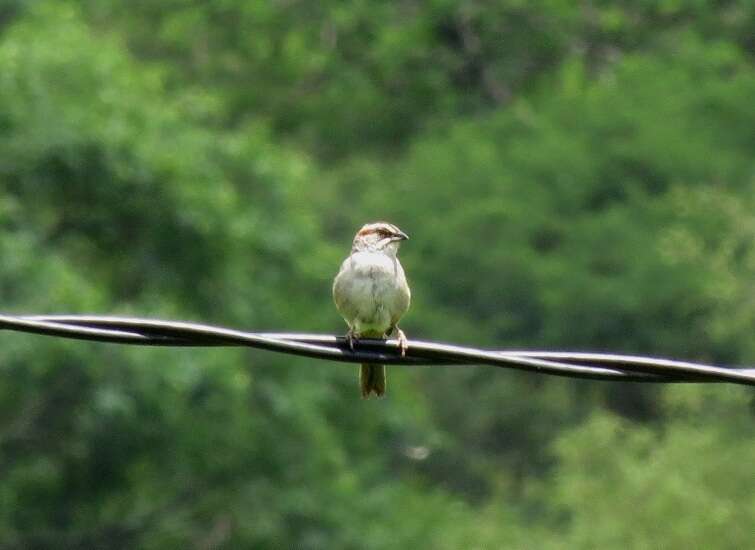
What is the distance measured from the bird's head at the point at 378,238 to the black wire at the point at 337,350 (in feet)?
9.82

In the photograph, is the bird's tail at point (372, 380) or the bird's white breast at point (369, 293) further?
the bird's white breast at point (369, 293)

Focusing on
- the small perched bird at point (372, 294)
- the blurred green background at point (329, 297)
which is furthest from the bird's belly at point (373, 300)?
the blurred green background at point (329, 297)

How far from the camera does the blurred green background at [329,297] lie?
2873 cm

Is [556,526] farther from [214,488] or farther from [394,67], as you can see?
[394,67]

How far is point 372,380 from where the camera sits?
8.21 meters

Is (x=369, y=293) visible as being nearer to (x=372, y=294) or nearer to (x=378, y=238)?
(x=372, y=294)

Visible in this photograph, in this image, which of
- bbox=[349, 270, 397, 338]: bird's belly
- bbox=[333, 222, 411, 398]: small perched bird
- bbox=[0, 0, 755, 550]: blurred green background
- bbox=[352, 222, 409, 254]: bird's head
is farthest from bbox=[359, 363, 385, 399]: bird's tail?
bbox=[0, 0, 755, 550]: blurred green background

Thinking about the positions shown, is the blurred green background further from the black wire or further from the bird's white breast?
the black wire

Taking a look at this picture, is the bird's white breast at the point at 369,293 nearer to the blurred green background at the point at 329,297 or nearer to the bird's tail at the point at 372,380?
the bird's tail at the point at 372,380

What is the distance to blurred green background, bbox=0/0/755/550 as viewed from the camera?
28.7 meters

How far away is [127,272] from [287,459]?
142 inches

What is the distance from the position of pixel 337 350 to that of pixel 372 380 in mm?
2388

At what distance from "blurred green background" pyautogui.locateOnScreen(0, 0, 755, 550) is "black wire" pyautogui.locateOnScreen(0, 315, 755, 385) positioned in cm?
1942

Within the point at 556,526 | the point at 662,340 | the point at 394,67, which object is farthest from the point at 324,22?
the point at 556,526
